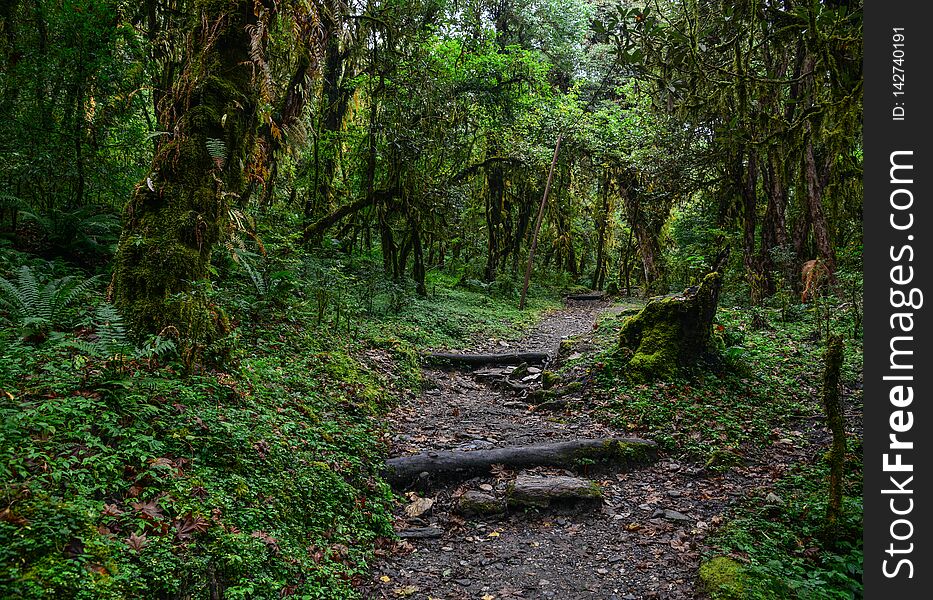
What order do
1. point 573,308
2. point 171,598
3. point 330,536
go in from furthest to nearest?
1. point 573,308
2. point 330,536
3. point 171,598

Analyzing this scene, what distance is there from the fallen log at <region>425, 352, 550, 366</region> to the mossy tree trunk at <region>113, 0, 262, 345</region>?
552cm

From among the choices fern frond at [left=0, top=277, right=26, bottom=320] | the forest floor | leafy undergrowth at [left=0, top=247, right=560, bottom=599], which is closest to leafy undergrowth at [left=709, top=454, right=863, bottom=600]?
the forest floor

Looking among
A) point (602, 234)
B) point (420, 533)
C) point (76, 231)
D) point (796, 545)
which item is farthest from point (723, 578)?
point (602, 234)

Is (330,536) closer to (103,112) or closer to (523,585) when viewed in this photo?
(523,585)

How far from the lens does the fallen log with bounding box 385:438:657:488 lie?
19.4ft

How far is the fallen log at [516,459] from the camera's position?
592 cm

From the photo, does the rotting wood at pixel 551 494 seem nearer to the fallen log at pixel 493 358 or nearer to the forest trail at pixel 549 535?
the forest trail at pixel 549 535

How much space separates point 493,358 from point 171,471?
787cm

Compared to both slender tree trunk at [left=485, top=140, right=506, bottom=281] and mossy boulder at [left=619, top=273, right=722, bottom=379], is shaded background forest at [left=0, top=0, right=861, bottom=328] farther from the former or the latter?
mossy boulder at [left=619, top=273, right=722, bottom=379]

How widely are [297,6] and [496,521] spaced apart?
6094mm

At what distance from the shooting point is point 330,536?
448cm

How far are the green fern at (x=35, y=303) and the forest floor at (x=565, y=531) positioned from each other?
3590 millimetres

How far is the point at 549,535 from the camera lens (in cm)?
513

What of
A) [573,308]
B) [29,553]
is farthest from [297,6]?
[573,308]
